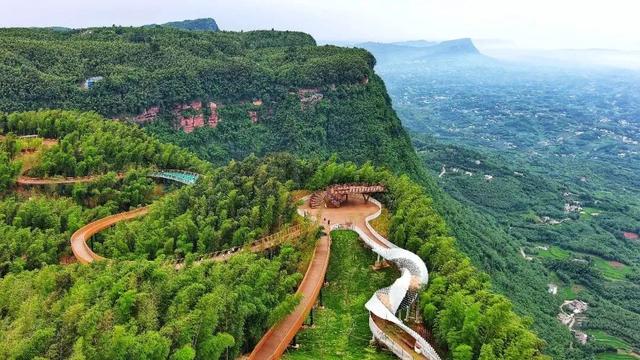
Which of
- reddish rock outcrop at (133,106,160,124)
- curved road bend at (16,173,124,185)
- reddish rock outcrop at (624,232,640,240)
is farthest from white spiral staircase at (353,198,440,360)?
reddish rock outcrop at (624,232,640,240)

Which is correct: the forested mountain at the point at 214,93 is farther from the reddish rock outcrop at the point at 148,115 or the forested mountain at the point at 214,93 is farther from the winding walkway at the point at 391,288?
the winding walkway at the point at 391,288

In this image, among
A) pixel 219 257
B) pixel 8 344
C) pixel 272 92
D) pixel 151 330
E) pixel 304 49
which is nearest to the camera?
pixel 8 344

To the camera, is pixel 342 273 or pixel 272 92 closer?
pixel 342 273

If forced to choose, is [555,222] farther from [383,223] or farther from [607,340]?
[383,223]

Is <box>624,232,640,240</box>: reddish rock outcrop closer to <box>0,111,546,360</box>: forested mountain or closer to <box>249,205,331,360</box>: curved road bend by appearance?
<box>0,111,546,360</box>: forested mountain

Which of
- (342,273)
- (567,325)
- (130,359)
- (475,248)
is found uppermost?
(130,359)

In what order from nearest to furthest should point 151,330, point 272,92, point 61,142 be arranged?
point 151,330, point 61,142, point 272,92

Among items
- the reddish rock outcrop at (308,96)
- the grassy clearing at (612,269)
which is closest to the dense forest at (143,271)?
the reddish rock outcrop at (308,96)

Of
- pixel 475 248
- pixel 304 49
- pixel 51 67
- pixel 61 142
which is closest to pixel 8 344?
pixel 61 142

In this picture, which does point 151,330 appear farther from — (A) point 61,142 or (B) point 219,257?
(A) point 61,142
